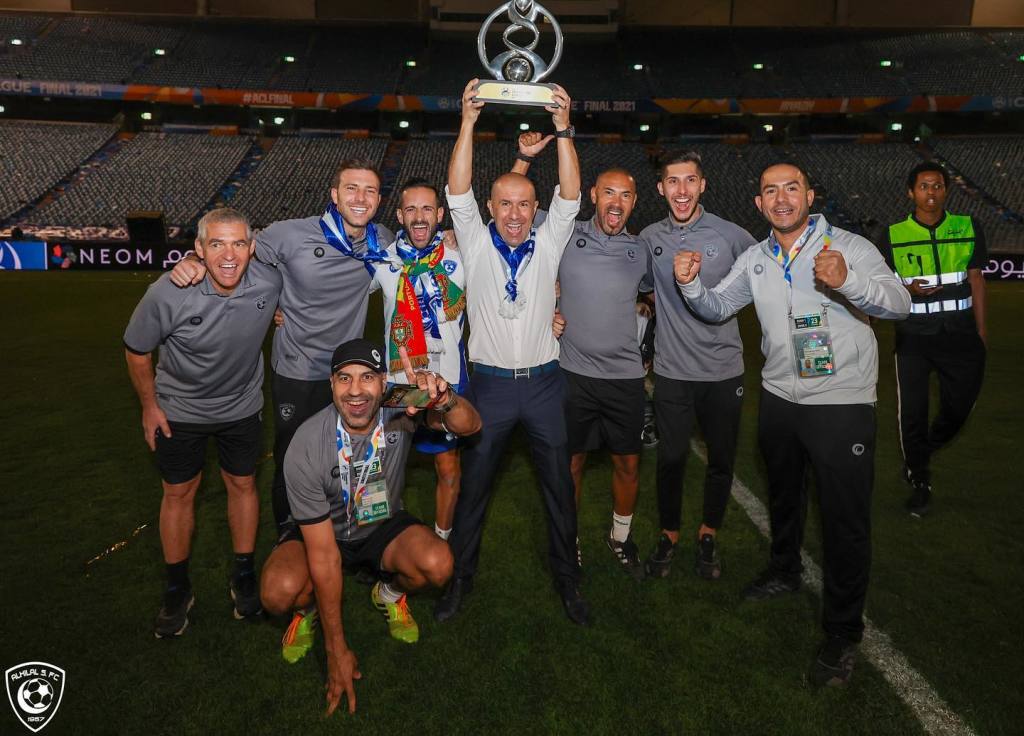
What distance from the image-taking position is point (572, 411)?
4.25 meters

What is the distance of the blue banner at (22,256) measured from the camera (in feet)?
65.4

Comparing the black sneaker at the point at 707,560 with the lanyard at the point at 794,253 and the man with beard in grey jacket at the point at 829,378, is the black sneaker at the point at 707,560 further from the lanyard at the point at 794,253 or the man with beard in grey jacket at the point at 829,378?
the lanyard at the point at 794,253

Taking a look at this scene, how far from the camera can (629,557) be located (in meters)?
4.47

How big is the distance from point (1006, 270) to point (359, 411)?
22197 millimetres

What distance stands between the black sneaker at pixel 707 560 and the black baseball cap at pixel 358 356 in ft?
7.68

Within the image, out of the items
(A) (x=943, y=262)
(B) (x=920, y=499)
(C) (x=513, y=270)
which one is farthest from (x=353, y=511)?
(A) (x=943, y=262)

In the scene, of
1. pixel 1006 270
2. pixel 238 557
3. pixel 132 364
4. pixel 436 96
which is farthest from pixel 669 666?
pixel 436 96

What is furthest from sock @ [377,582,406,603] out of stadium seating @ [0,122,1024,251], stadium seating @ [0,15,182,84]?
stadium seating @ [0,15,182,84]

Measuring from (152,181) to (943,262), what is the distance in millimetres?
30101

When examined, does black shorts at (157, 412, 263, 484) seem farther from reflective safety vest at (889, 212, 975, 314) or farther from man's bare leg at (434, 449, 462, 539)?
reflective safety vest at (889, 212, 975, 314)

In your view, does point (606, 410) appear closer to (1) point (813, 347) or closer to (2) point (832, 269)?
(1) point (813, 347)

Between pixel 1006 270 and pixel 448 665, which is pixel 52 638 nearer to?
pixel 448 665

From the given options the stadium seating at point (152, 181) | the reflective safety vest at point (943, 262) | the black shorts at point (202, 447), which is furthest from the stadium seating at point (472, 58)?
the black shorts at point (202, 447)

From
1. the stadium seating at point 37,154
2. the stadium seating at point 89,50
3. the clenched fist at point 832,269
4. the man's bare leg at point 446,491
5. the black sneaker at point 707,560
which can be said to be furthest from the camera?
the stadium seating at point 89,50
